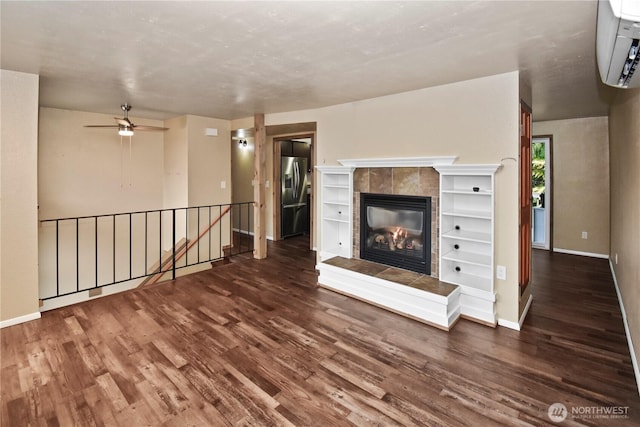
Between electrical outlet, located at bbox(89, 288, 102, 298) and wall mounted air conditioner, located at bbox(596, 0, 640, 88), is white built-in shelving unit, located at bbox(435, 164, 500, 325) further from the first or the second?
electrical outlet, located at bbox(89, 288, 102, 298)

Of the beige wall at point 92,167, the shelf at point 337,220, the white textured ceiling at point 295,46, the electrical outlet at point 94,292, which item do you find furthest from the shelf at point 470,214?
the electrical outlet at point 94,292

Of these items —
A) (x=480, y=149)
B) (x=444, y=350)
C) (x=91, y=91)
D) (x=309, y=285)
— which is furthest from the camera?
(x=309, y=285)

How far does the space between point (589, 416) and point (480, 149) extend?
228 cm

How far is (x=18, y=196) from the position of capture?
10.2 ft

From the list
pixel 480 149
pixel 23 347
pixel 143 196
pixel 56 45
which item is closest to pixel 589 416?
pixel 480 149

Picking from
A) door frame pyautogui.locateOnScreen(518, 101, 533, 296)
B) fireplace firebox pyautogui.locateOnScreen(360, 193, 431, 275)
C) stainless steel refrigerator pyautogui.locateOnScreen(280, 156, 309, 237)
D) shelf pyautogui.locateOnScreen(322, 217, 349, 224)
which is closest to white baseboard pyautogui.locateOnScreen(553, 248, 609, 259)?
door frame pyautogui.locateOnScreen(518, 101, 533, 296)

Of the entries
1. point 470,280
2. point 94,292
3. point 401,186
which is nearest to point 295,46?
point 401,186

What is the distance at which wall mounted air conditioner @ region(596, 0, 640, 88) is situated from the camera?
121 centimetres

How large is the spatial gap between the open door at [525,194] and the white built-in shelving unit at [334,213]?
83.1 inches

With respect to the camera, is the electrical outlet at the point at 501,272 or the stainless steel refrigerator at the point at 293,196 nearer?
the electrical outlet at the point at 501,272

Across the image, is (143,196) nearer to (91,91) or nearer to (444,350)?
(91,91)

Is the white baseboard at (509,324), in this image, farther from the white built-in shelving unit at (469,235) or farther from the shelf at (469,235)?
the shelf at (469,235)

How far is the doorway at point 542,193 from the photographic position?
235 inches

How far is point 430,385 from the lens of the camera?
2.20 meters
